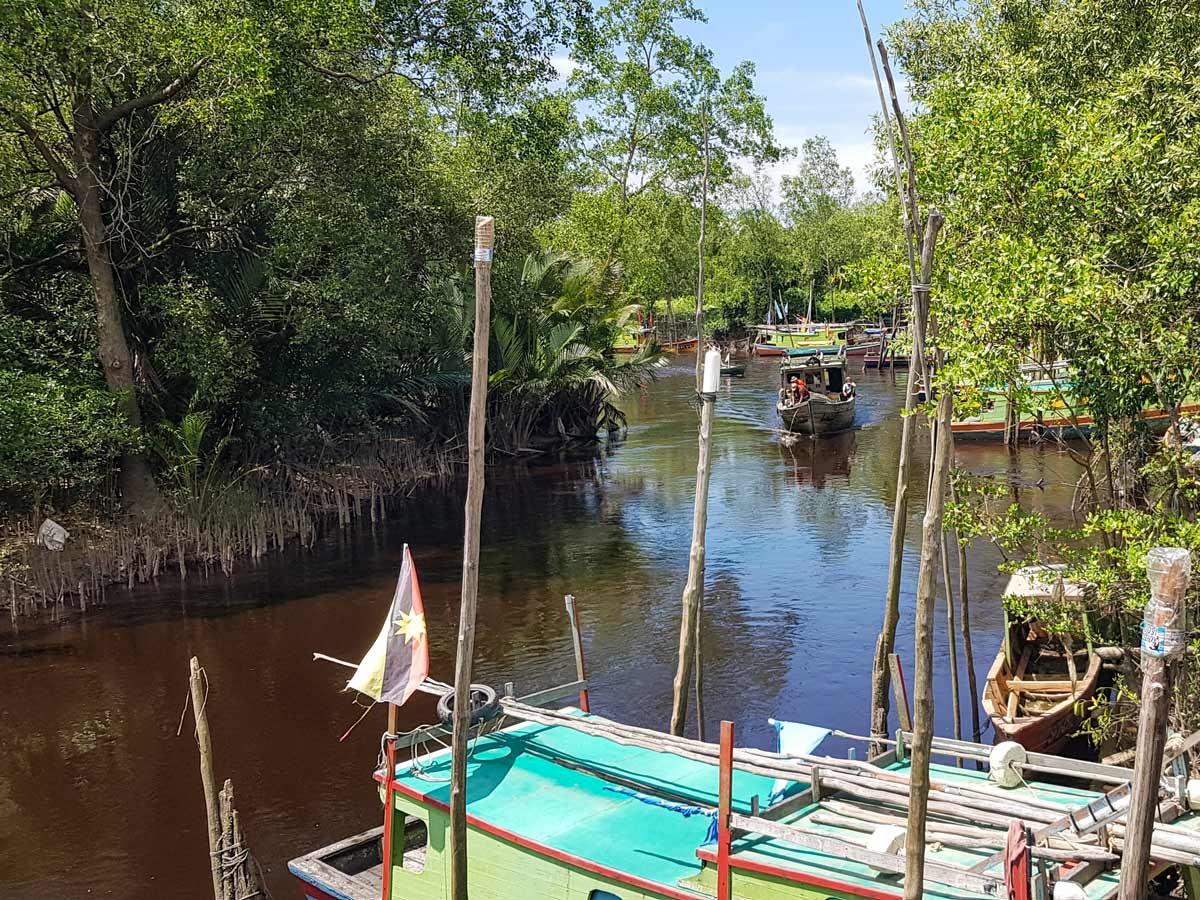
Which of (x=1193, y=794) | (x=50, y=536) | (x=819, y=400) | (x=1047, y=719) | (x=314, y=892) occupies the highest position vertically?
(x=819, y=400)

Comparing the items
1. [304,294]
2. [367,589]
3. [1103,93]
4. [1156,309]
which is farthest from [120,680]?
[1103,93]

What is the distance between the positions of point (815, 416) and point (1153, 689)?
33043mm

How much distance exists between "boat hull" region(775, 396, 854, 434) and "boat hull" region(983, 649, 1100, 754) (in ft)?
80.7

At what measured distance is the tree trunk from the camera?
2047 centimetres

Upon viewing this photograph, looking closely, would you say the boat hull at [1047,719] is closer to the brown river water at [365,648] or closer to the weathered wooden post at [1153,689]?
the brown river water at [365,648]

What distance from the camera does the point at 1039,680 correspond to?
46.0ft

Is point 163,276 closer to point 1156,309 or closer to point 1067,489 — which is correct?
point 1156,309

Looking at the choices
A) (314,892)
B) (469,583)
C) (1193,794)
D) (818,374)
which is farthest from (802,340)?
(1193,794)

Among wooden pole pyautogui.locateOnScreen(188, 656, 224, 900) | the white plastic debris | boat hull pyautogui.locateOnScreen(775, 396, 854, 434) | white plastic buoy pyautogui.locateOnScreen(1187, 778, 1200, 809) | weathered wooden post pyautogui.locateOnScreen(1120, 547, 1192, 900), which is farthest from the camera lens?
boat hull pyautogui.locateOnScreen(775, 396, 854, 434)

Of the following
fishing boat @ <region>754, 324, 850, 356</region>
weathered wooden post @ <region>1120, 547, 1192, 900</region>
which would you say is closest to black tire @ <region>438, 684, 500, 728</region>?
weathered wooden post @ <region>1120, 547, 1192, 900</region>

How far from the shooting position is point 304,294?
2247cm

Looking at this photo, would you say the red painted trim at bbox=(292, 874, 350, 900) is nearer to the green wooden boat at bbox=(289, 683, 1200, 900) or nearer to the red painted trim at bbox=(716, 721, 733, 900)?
the green wooden boat at bbox=(289, 683, 1200, 900)

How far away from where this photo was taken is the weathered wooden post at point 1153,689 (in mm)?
5051

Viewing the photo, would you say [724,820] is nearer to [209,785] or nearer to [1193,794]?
[1193,794]
